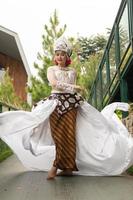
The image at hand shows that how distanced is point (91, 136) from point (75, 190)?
169cm

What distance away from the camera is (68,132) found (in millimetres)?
5766

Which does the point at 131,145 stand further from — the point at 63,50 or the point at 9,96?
the point at 9,96

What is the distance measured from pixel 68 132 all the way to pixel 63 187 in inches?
50.5

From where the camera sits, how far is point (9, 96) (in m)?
30.6

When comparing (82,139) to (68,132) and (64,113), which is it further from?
(64,113)

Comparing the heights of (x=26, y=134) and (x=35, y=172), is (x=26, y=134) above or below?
above

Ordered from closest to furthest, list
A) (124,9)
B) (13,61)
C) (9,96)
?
1. (124,9)
2. (9,96)
3. (13,61)

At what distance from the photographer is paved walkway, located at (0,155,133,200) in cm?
394

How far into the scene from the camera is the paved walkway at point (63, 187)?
3.94 metres

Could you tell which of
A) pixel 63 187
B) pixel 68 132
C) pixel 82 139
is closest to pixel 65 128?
pixel 68 132

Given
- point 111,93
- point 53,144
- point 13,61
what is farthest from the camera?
point 13,61

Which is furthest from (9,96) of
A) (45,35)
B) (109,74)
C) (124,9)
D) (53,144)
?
(53,144)

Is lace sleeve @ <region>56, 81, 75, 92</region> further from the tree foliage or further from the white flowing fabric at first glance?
the tree foliage

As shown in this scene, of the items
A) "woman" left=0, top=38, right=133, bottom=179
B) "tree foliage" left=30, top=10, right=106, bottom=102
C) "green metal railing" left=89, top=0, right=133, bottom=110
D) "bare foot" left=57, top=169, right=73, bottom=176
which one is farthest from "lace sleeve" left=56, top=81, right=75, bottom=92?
"tree foliage" left=30, top=10, right=106, bottom=102
